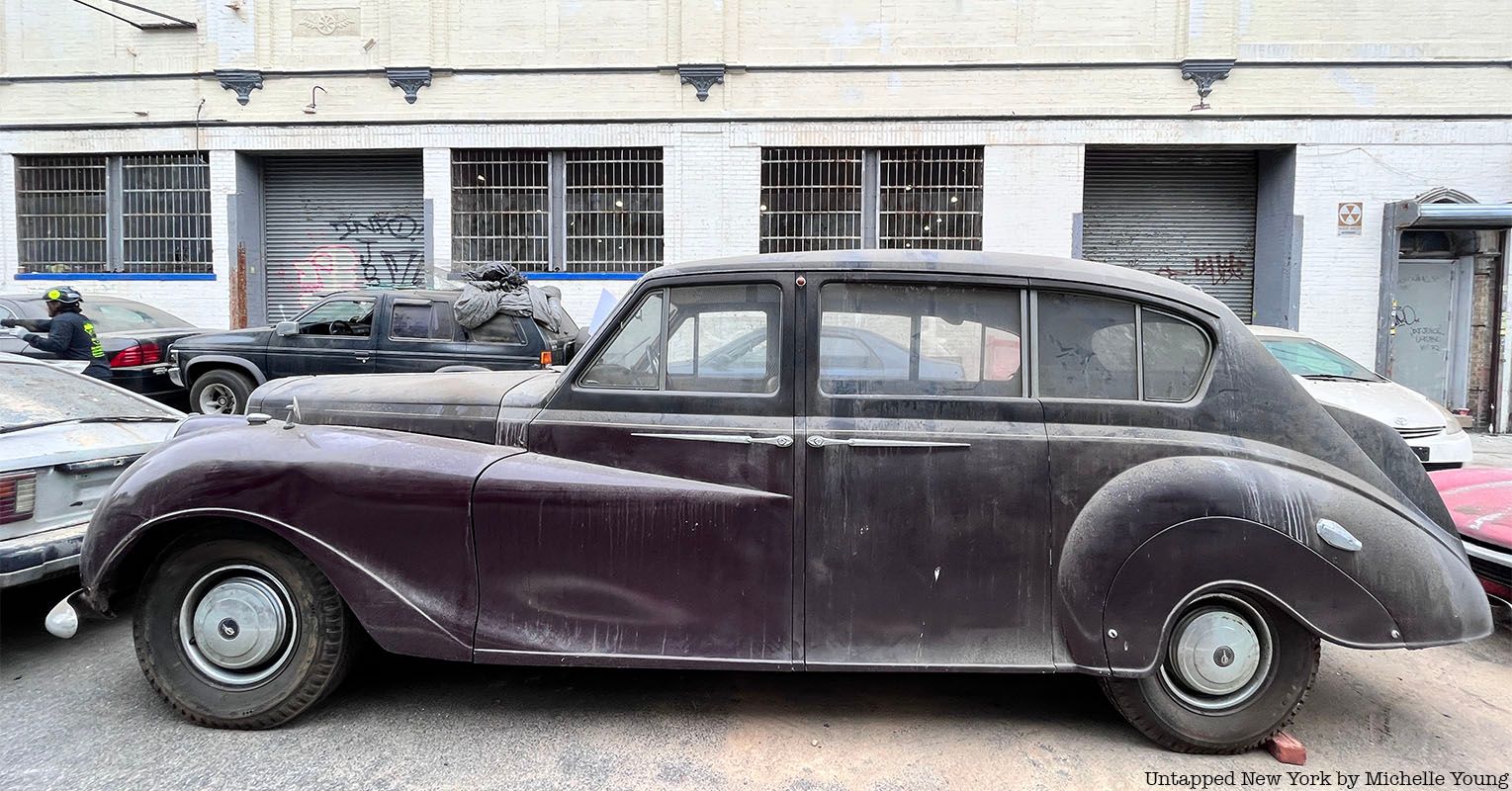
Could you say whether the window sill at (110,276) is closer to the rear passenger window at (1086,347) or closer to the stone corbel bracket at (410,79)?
the stone corbel bracket at (410,79)

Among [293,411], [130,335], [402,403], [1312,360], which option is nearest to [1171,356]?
[402,403]

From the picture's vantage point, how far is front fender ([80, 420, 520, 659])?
297cm

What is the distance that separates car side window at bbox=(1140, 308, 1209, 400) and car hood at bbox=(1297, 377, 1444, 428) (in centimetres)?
464

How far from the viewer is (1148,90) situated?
11914 millimetres

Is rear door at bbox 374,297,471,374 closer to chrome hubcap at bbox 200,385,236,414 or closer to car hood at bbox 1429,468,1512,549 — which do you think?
chrome hubcap at bbox 200,385,236,414

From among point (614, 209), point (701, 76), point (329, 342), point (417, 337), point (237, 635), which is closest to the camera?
point (237, 635)

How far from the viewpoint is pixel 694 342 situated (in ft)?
10.4

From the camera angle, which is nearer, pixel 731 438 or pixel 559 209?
pixel 731 438

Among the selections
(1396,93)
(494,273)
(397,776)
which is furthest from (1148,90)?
(397,776)

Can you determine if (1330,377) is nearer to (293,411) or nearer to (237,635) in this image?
(293,411)

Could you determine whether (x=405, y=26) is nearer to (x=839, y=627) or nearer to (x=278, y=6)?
(x=278, y=6)

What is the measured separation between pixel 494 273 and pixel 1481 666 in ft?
28.5

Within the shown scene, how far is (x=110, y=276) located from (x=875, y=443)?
1546cm

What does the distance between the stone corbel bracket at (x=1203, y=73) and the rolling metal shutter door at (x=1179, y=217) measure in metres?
1.06
